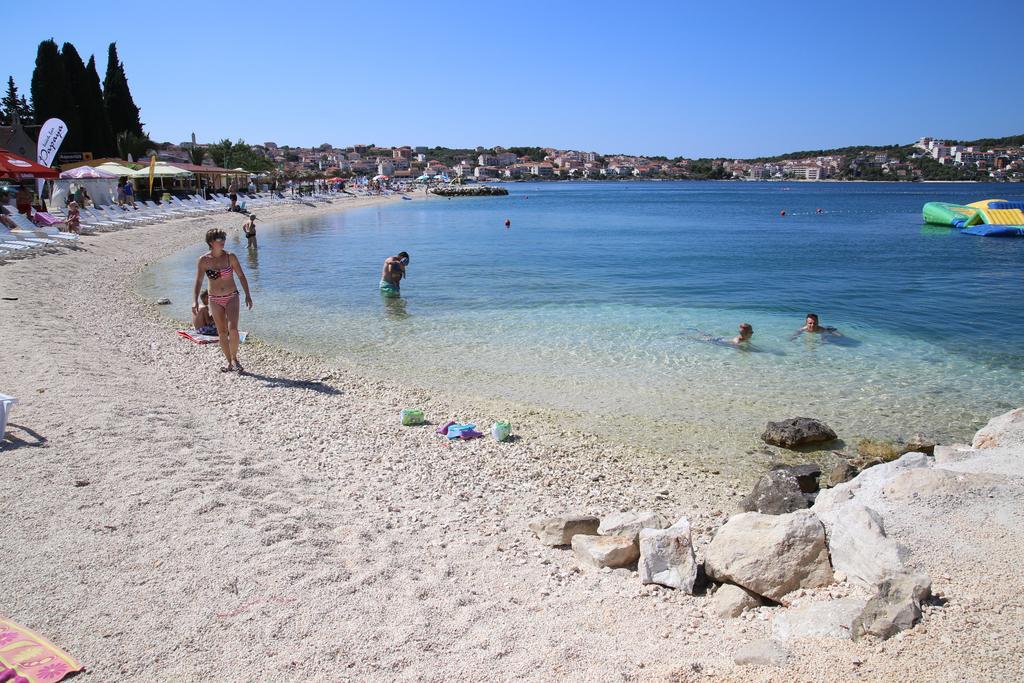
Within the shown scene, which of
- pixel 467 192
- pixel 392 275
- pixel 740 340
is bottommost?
pixel 740 340

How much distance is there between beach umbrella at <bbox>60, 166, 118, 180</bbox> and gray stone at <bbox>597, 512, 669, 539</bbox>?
1268 inches

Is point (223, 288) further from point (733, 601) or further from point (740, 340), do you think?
point (740, 340)

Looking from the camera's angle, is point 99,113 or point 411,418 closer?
point 411,418

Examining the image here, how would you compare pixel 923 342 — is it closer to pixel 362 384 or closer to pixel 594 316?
pixel 594 316

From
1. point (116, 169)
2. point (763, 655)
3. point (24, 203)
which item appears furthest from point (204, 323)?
point (116, 169)

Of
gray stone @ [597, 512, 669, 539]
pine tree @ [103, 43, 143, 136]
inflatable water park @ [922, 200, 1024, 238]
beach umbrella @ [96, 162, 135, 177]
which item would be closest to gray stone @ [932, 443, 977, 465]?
gray stone @ [597, 512, 669, 539]

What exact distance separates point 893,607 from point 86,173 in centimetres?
3430

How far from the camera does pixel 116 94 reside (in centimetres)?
5081

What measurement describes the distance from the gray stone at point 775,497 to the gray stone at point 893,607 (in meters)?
1.93

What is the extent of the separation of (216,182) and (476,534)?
2014 inches

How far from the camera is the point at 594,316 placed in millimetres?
14141

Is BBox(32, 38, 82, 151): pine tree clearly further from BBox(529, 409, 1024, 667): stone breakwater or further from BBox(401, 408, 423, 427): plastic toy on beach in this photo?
BBox(529, 409, 1024, 667): stone breakwater

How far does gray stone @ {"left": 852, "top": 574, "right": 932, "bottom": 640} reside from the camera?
10.00 ft

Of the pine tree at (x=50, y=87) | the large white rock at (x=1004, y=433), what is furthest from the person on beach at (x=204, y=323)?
the pine tree at (x=50, y=87)
